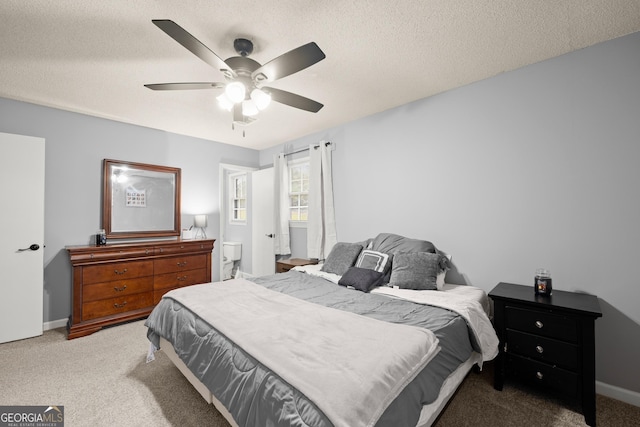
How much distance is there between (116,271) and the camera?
10.6 ft

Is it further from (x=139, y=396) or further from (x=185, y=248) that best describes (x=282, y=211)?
(x=139, y=396)

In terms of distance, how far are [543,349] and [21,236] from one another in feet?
15.7

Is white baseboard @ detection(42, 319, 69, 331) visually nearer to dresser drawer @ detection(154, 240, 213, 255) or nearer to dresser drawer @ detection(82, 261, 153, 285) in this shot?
dresser drawer @ detection(82, 261, 153, 285)

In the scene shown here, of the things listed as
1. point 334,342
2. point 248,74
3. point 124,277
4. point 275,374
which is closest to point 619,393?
point 334,342

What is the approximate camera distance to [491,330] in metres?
2.00

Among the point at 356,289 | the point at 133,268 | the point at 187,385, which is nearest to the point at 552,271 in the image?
the point at 356,289

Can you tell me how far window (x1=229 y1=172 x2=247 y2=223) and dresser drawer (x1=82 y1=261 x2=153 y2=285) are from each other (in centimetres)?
231

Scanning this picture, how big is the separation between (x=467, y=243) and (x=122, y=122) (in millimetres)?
4425

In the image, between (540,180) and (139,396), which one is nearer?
(139,396)

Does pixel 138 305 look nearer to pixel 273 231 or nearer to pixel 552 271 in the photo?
pixel 273 231

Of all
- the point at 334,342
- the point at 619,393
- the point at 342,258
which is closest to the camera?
the point at 334,342

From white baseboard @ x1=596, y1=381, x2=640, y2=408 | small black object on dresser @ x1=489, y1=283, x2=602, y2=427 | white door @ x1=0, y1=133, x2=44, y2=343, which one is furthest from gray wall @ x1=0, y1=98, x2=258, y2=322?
white baseboard @ x1=596, y1=381, x2=640, y2=408

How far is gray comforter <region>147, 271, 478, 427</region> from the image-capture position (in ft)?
3.55

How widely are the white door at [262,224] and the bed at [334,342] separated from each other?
6.49 feet
